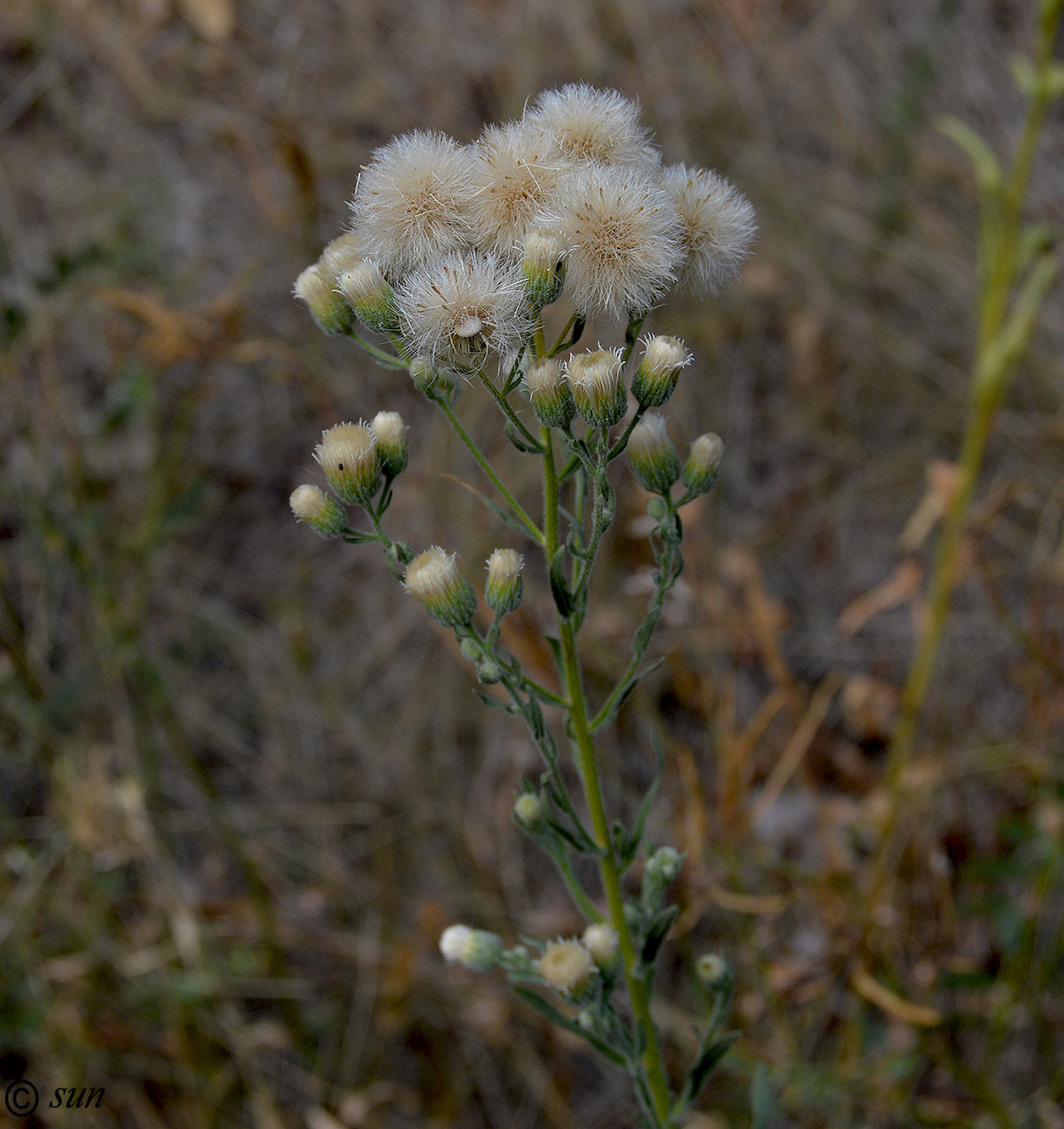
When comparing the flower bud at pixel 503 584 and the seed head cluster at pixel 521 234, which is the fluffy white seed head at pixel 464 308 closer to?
the seed head cluster at pixel 521 234

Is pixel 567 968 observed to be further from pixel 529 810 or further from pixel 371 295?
pixel 371 295

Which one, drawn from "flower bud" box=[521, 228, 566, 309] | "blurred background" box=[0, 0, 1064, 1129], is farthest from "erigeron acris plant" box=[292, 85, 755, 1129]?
"blurred background" box=[0, 0, 1064, 1129]

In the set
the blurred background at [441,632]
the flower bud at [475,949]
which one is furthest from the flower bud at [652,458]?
the flower bud at [475,949]

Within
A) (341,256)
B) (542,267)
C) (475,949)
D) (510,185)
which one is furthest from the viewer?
(475,949)

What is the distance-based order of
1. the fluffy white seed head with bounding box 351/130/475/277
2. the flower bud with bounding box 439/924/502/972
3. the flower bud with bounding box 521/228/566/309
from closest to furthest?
the flower bud with bounding box 521/228/566/309
the fluffy white seed head with bounding box 351/130/475/277
the flower bud with bounding box 439/924/502/972

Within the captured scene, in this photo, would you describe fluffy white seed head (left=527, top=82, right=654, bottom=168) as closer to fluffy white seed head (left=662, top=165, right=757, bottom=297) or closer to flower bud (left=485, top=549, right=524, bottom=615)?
fluffy white seed head (left=662, top=165, right=757, bottom=297)

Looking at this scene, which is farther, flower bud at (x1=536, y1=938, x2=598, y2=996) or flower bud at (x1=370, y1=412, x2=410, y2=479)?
flower bud at (x1=370, y1=412, x2=410, y2=479)

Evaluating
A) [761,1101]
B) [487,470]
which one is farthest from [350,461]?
[761,1101]
